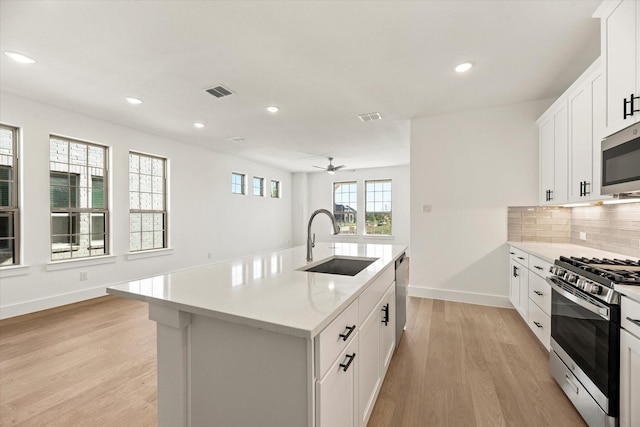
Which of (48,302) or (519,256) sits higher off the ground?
(519,256)

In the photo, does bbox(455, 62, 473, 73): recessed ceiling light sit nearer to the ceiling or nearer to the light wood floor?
the ceiling

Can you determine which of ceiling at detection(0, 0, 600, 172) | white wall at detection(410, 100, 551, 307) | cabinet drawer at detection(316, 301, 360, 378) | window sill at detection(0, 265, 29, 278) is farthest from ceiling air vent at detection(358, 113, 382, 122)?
window sill at detection(0, 265, 29, 278)

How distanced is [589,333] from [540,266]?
41.8 inches

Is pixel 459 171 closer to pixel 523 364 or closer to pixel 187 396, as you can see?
pixel 523 364

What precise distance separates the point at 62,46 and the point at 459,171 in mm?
4652

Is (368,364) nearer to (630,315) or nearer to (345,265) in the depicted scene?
(345,265)

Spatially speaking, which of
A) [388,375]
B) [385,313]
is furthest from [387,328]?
[388,375]

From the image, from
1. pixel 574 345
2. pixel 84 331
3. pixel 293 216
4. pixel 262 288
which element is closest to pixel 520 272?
pixel 574 345

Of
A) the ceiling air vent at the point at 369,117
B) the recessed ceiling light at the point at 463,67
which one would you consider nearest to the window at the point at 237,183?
Answer: the ceiling air vent at the point at 369,117

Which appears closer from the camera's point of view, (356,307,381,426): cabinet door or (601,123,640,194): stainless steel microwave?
(356,307,381,426): cabinet door

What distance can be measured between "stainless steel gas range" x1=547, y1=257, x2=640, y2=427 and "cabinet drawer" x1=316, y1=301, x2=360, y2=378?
1337mm

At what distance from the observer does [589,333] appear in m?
1.62

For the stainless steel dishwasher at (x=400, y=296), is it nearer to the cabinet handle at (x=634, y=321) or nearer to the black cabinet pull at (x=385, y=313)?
the black cabinet pull at (x=385, y=313)

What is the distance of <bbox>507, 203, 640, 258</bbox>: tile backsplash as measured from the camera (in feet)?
7.71
